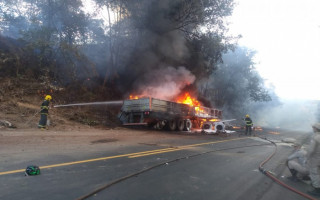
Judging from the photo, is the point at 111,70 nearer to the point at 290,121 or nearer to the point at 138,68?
the point at 138,68

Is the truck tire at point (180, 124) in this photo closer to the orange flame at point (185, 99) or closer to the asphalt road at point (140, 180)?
the orange flame at point (185, 99)

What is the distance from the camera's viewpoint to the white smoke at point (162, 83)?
69.5ft

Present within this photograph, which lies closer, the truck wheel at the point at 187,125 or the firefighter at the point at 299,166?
the firefighter at the point at 299,166

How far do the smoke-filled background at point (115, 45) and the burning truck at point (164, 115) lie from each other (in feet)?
11.0

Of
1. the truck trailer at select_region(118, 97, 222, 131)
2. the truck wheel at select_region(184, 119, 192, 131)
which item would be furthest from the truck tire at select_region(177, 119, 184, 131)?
the truck wheel at select_region(184, 119, 192, 131)

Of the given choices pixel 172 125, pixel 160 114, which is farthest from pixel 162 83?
pixel 160 114

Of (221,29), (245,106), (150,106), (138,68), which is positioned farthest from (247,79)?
(150,106)

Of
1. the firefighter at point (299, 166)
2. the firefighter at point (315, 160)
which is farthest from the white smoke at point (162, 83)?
the firefighter at point (315, 160)

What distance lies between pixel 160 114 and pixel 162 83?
270 inches

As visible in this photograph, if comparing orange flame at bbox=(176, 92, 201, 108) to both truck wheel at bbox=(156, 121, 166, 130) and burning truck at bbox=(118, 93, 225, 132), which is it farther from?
truck wheel at bbox=(156, 121, 166, 130)

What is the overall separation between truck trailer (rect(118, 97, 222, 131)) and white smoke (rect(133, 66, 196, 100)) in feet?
10.5

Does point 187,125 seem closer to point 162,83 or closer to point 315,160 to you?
point 162,83

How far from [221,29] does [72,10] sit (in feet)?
45.7

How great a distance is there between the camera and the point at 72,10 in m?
19.3
